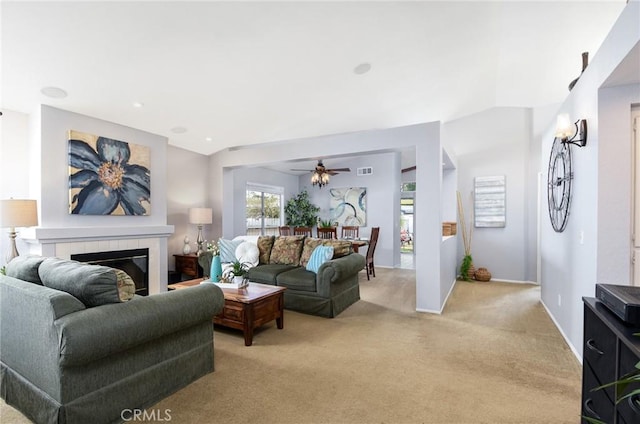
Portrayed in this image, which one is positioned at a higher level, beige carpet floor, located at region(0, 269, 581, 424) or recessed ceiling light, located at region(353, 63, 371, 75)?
recessed ceiling light, located at region(353, 63, 371, 75)

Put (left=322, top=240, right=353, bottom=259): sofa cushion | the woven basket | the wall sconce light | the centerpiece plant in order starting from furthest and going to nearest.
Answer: the centerpiece plant → the woven basket → (left=322, top=240, right=353, bottom=259): sofa cushion → the wall sconce light

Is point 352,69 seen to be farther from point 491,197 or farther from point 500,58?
point 491,197

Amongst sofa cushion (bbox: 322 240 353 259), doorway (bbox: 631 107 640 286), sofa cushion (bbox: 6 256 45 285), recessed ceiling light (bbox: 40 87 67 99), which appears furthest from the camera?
sofa cushion (bbox: 322 240 353 259)

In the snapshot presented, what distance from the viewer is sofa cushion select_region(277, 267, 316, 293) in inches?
158

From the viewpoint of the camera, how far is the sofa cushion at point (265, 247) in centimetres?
501

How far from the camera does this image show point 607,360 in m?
1.38

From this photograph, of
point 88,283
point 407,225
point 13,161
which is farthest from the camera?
point 407,225

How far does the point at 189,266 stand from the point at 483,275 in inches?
210

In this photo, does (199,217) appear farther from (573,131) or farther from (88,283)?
(573,131)

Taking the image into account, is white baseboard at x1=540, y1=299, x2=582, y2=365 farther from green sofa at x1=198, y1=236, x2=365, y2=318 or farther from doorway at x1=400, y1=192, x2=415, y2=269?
doorway at x1=400, y1=192, x2=415, y2=269

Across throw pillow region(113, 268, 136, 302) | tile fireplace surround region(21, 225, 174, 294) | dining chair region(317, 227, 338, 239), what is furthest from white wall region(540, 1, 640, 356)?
tile fireplace surround region(21, 225, 174, 294)

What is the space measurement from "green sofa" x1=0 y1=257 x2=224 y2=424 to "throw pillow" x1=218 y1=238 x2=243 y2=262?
2.78 meters

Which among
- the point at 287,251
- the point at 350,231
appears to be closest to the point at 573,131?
the point at 287,251

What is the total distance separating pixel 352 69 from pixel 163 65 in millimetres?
2088
